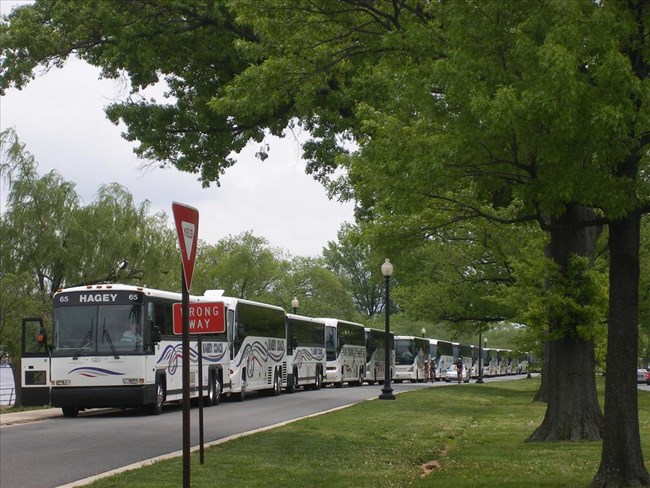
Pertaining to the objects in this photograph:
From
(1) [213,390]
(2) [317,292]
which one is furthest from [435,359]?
(1) [213,390]

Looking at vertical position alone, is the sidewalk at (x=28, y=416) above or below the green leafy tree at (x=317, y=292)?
below

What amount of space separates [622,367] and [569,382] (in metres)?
6.45

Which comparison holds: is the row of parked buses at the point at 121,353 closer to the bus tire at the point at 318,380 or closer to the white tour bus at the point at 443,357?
the bus tire at the point at 318,380

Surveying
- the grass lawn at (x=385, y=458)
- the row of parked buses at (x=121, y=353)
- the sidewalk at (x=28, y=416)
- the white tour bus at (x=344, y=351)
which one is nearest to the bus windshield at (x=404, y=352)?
the white tour bus at (x=344, y=351)

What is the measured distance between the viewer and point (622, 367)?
11.2m

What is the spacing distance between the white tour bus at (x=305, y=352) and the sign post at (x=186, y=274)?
108 feet

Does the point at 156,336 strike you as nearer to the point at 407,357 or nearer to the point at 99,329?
the point at 99,329

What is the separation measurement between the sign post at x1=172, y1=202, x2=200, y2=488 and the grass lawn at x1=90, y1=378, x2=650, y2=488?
3408 millimetres

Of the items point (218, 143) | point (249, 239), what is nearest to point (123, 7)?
point (218, 143)

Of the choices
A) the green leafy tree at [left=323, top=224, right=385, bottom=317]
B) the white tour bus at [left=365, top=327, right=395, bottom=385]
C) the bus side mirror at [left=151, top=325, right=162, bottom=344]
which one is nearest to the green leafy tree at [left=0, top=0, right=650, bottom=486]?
the bus side mirror at [left=151, top=325, right=162, bottom=344]

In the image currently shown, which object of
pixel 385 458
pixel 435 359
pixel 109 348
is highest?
pixel 109 348

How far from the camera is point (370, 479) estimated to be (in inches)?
503

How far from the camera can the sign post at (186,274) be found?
877 cm

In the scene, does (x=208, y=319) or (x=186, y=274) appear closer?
(x=186, y=274)
